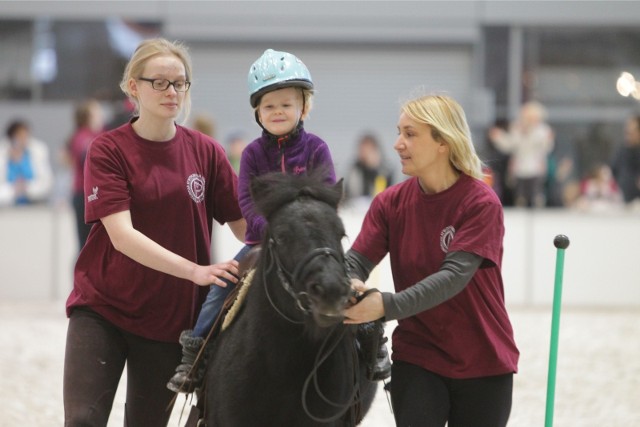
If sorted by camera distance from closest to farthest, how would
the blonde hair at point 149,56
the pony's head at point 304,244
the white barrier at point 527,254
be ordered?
1. the pony's head at point 304,244
2. the blonde hair at point 149,56
3. the white barrier at point 527,254

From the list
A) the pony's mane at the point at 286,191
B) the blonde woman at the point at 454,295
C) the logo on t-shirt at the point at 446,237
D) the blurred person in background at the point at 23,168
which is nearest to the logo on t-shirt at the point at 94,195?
the pony's mane at the point at 286,191

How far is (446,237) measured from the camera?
12.6ft

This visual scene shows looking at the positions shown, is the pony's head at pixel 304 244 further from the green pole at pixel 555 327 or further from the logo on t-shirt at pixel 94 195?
the green pole at pixel 555 327

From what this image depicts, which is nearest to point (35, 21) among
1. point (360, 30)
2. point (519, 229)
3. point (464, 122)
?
point (360, 30)

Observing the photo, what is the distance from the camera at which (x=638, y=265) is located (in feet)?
39.7

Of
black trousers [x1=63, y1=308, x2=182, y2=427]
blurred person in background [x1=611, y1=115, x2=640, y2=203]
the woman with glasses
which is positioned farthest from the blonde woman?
blurred person in background [x1=611, y1=115, x2=640, y2=203]

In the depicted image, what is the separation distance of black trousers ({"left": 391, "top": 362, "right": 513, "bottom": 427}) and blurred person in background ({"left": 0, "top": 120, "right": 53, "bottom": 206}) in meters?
9.98

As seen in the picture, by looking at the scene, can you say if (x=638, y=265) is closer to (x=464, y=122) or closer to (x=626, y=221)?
(x=626, y=221)

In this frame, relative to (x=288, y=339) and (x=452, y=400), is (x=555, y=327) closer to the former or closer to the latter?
(x=452, y=400)

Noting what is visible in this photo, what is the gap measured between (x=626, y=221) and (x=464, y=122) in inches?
344

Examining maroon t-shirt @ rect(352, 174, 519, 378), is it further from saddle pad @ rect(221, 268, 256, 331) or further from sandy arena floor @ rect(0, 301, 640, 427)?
sandy arena floor @ rect(0, 301, 640, 427)

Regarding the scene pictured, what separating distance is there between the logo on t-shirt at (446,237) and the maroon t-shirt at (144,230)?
107 centimetres

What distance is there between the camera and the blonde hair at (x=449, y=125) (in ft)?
12.6

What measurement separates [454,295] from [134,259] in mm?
1222
